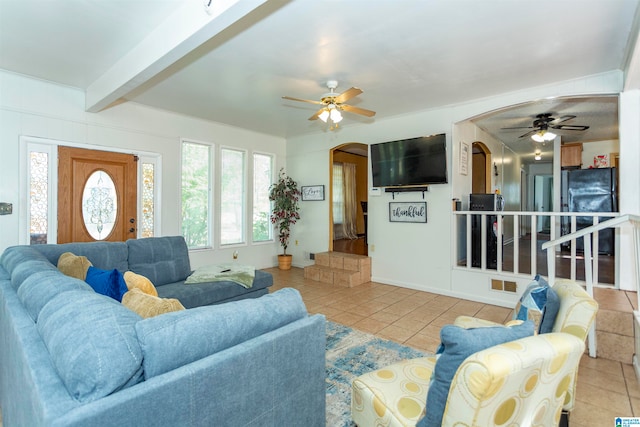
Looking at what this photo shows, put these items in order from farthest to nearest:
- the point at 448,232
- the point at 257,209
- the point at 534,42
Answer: the point at 257,209 → the point at 448,232 → the point at 534,42

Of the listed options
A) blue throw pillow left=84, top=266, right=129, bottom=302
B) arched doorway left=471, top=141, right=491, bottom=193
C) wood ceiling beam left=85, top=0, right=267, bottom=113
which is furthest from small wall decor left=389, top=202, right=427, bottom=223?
blue throw pillow left=84, top=266, right=129, bottom=302

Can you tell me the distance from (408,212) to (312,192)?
6.81ft

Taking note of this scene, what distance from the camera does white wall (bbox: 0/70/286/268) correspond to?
3566 mm

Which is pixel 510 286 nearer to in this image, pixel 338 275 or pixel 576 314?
pixel 338 275

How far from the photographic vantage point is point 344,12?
2359 millimetres

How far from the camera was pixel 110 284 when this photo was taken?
1908 millimetres

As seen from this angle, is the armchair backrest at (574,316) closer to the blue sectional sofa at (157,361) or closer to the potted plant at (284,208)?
the blue sectional sofa at (157,361)

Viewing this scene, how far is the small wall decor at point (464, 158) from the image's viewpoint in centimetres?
477

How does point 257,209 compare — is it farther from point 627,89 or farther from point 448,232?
point 627,89

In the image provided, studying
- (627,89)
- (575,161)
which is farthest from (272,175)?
(575,161)

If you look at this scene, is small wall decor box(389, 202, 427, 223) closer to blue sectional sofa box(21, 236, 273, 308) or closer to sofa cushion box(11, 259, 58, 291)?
blue sectional sofa box(21, 236, 273, 308)

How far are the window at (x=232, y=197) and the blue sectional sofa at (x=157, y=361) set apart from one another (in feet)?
13.4

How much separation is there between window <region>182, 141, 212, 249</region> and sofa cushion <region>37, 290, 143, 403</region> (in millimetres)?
4290

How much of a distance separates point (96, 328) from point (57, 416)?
0.79 ft
